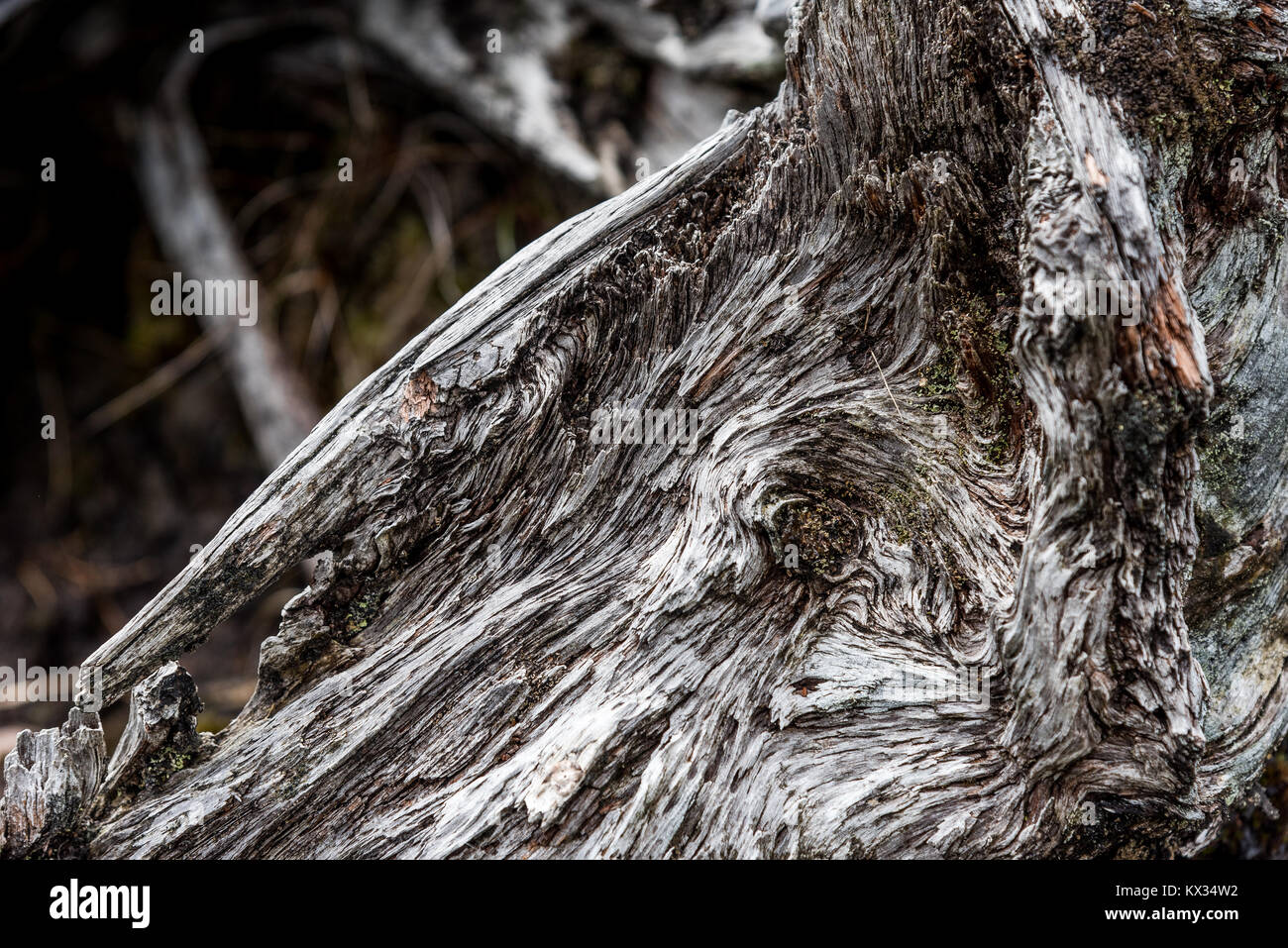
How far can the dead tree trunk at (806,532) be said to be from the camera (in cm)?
249

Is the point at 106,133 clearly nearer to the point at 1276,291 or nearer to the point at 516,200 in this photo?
the point at 516,200

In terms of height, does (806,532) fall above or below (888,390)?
below

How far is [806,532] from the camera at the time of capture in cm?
285

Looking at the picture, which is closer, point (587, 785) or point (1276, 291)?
point (587, 785)

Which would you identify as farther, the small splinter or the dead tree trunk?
the small splinter

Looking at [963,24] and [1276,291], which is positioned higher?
[963,24]

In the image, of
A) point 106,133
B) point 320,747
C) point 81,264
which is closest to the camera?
point 320,747

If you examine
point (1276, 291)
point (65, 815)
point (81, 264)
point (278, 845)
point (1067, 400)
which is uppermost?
point (81, 264)

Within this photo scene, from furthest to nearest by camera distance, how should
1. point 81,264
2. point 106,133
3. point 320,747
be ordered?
point 81,264
point 106,133
point 320,747

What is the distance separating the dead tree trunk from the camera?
249cm

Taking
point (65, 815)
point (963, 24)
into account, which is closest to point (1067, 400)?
point (963, 24)

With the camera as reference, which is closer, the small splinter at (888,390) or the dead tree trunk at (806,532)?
the dead tree trunk at (806,532)

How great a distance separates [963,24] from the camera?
2.59m

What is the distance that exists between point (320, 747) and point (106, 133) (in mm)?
6348
